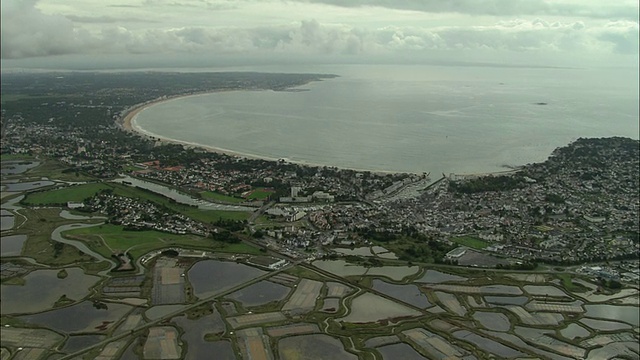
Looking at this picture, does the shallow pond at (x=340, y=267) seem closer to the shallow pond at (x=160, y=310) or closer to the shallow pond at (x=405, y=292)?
the shallow pond at (x=405, y=292)

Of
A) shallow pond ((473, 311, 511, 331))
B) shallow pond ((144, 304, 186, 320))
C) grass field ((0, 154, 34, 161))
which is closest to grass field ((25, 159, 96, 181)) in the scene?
grass field ((0, 154, 34, 161))

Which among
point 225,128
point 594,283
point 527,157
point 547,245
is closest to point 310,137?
point 225,128

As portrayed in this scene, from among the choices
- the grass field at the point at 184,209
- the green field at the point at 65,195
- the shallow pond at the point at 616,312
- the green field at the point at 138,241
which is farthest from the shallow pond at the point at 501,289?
the green field at the point at 65,195

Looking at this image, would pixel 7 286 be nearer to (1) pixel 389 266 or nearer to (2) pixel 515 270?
(1) pixel 389 266

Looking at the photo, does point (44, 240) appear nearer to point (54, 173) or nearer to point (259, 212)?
point (259, 212)

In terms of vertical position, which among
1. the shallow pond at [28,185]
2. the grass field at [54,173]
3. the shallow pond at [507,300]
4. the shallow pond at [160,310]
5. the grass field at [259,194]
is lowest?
the shallow pond at [507,300]

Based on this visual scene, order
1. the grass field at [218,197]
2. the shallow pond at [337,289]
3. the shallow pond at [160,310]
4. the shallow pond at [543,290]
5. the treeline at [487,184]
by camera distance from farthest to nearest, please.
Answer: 1. the treeline at [487,184]
2. the grass field at [218,197]
3. the shallow pond at [543,290]
4. the shallow pond at [337,289]
5. the shallow pond at [160,310]
